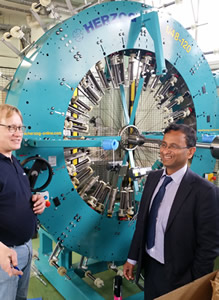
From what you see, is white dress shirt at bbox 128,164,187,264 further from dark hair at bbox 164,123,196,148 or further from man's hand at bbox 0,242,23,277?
man's hand at bbox 0,242,23,277

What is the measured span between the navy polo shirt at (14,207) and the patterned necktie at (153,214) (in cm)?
74

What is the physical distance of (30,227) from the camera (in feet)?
5.32

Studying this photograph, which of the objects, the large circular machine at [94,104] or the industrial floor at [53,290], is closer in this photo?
the large circular machine at [94,104]

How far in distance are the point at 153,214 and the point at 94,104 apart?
1.15m

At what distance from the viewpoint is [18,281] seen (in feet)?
5.68

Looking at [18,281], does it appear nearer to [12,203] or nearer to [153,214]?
[12,203]

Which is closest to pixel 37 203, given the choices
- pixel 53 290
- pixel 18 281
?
pixel 18 281

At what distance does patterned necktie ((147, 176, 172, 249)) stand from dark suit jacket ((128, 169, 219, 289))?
0.39 ft

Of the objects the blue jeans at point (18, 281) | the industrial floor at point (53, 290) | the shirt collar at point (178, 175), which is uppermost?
the shirt collar at point (178, 175)

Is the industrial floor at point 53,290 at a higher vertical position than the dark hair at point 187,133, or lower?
lower

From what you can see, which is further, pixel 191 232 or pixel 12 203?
pixel 191 232

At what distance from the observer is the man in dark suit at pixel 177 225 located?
5.14 ft

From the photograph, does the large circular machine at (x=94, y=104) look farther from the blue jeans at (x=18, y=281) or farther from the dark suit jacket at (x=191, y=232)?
the dark suit jacket at (x=191, y=232)

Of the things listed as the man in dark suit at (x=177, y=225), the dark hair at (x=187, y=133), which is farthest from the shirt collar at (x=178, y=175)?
the dark hair at (x=187, y=133)
